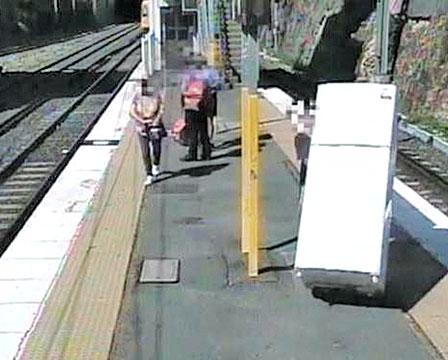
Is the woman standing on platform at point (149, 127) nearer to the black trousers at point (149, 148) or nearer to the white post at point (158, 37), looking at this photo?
the black trousers at point (149, 148)

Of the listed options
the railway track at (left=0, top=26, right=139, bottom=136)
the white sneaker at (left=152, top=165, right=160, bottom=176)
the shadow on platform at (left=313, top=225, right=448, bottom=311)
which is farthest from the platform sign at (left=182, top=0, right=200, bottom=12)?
the shadow on platform at (left=313, top=225, right=448, bottom=311)

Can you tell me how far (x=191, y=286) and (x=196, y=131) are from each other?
724 centimetres

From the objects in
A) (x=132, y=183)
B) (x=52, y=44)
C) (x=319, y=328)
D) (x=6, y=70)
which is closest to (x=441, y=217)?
(x=132, y=183)

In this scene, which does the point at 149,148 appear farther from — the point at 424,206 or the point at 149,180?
the point at 424,206

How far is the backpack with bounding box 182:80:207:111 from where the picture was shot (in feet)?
50.8

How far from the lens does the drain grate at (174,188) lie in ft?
45.1

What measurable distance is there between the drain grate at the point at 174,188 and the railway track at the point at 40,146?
1.67m

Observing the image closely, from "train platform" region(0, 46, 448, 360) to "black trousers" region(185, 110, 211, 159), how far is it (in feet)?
3.76

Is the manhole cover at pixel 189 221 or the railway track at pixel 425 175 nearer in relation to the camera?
the manhole cover at pixel 189 221

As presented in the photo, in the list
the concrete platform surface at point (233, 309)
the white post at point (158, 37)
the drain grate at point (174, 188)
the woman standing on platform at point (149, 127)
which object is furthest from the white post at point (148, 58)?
the concrete platform surface at point (233, 309)

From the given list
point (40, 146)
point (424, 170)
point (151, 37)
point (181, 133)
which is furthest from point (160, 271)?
point (151, 37)

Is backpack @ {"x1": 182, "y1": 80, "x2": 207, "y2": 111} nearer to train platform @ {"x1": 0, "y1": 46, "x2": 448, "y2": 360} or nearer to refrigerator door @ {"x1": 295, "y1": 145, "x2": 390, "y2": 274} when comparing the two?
train platform @ {"x1": 0, "y1": 46, "x2": 448, "y2": 360}

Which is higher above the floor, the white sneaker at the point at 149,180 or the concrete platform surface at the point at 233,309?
the concrete platform surface at the point at 233,309

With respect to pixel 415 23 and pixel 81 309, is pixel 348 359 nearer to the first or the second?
pixel 81 309
